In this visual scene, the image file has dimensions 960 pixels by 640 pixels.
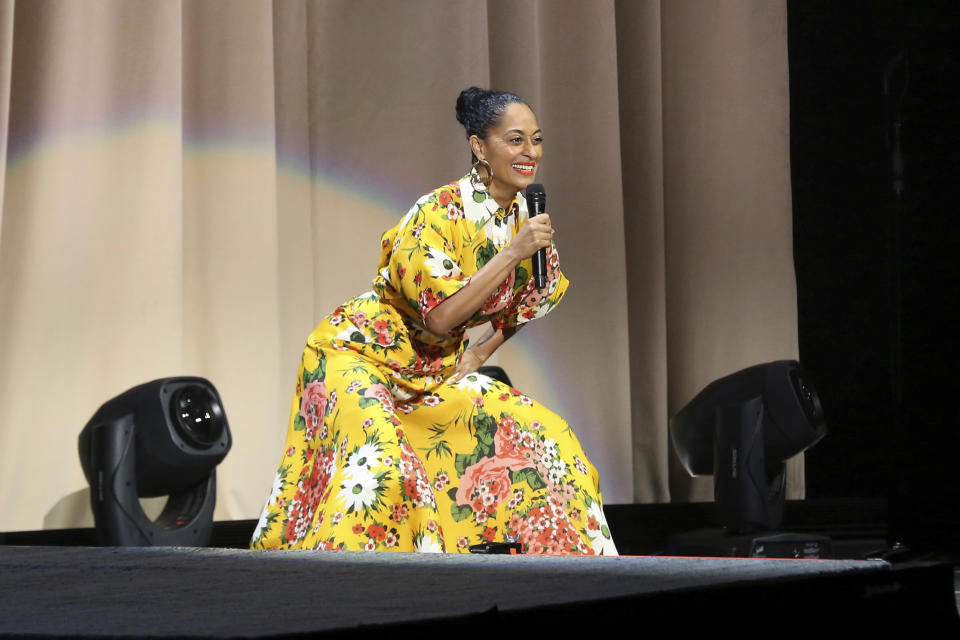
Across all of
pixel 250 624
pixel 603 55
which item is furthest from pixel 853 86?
pixel 250 624

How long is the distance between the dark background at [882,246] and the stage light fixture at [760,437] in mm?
334

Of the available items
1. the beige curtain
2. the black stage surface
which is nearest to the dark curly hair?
the beige curtain

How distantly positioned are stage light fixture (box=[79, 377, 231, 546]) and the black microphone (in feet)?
3.15

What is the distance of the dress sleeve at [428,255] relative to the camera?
225 cm

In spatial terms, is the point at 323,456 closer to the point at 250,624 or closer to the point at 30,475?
the point at 30,475

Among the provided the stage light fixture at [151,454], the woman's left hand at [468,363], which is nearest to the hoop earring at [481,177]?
the woman's left hand at [468,363]

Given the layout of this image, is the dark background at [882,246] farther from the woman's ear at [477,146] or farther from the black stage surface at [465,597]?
the black stage surface at [465,597]

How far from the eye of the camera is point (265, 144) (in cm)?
341

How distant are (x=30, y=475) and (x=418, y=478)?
1.44m

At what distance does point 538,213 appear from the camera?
2318 mm

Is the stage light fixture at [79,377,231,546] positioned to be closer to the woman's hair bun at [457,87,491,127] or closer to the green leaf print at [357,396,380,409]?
the green leaf print at [357,396,380,409]

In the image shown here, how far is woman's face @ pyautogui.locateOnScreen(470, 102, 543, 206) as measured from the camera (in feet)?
8.00

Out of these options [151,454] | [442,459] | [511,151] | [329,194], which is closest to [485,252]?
[511,151]

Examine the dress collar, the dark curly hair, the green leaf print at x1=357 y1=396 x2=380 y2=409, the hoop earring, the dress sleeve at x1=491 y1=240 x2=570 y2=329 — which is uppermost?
the dark curly hair
